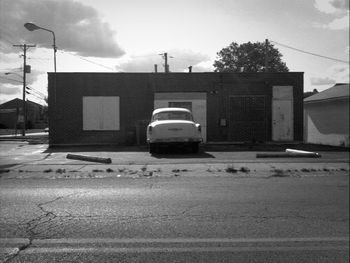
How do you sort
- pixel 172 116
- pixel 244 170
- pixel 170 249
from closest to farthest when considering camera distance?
pixel 170 249 < pixel 244 170 < pixel 172 116

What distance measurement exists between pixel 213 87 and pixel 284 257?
67.3 feet

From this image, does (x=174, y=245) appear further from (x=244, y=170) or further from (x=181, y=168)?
(x=181, y=168)

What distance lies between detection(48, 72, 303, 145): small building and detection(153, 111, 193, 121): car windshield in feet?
19.6

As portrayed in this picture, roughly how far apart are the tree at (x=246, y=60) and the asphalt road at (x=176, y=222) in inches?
2014

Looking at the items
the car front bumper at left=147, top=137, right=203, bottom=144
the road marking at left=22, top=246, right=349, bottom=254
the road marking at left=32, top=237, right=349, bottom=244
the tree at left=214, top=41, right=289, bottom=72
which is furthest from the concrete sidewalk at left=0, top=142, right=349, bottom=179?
the tree at left=214, top=41, right=289, bottom=72

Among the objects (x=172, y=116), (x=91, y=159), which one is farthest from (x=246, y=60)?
(x=91, y=159)

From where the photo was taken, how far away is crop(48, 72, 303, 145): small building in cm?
2444

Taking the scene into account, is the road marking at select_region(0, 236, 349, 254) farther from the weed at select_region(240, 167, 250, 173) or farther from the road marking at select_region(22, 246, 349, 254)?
the weed at select_region(240, 167, 250, 173)

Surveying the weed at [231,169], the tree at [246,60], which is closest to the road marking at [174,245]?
the weed at [231,169]

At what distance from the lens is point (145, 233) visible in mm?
5695

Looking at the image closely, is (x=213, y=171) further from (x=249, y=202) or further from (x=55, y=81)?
(x=55, y=81)

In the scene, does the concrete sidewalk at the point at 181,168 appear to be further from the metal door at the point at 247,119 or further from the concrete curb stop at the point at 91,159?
the metal door at the point at 247,119

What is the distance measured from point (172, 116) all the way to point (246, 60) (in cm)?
5022

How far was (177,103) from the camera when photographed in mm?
24844
